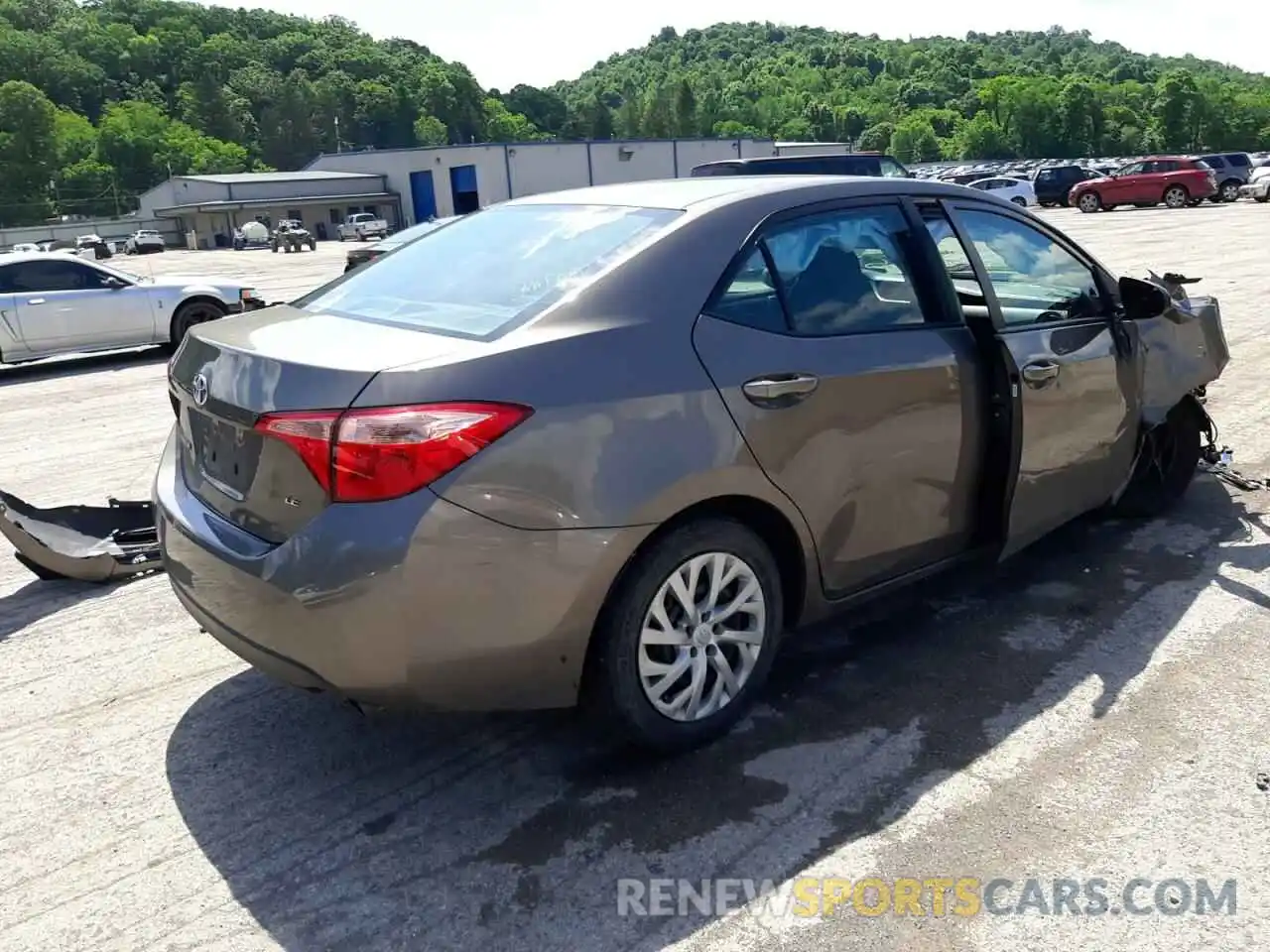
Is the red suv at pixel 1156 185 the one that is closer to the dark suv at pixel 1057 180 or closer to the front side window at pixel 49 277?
the dark suv at pixel 1057 180

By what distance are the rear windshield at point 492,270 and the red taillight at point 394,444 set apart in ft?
1.14

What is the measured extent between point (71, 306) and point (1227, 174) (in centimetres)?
3986

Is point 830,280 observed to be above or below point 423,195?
below

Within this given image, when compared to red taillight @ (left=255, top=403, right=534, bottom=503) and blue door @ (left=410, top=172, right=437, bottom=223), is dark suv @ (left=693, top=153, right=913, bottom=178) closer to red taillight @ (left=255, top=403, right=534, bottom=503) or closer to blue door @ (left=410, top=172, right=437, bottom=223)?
red taillight @ (left=255, top=403, right=534, bottom=503)

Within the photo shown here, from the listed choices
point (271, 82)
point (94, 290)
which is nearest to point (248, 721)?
point (94, 290)

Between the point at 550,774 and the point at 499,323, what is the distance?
4.52 feet

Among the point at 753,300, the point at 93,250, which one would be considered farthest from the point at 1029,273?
the point at 93,250

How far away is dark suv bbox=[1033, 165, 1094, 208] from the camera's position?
138 feet

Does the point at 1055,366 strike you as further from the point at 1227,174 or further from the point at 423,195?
the point at 423,195

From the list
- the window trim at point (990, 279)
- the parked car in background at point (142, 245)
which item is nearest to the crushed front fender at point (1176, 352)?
the window trim at point (990, 279)

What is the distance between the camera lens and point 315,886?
274cm

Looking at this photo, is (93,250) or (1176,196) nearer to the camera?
(1176,196)

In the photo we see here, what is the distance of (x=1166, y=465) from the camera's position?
5.46m

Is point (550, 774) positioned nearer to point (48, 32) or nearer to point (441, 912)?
point (441, 912)
